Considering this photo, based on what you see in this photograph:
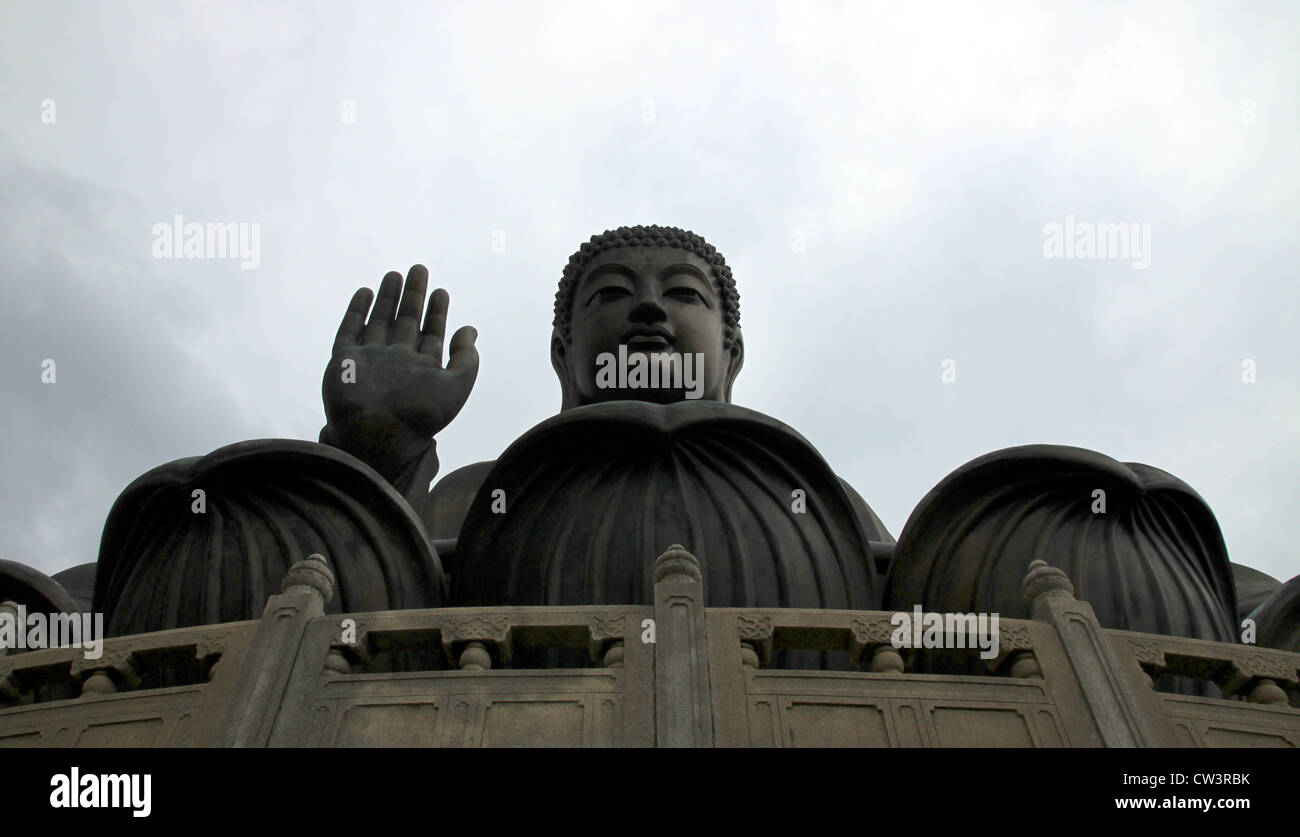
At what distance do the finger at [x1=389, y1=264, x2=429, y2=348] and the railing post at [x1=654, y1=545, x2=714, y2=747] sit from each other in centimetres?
469

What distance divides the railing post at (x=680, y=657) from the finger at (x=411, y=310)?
4.69 metres

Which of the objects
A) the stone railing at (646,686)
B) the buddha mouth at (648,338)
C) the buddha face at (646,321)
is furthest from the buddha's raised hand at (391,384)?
the stone railing at (646,686)

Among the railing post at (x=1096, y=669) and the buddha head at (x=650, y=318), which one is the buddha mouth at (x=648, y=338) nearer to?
the buddha head at (x=650, y=318)

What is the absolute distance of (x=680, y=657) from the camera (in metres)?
4.85

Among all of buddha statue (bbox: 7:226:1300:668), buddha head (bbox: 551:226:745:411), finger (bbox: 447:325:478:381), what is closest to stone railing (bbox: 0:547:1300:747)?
buddha statue (bbox: 7:226:1300:668)

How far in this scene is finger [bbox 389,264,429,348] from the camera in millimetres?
9500

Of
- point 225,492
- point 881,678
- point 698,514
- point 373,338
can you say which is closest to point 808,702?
point 881,678

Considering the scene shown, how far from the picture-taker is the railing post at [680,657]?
454 centimetres

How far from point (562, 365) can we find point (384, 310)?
6.90 feet

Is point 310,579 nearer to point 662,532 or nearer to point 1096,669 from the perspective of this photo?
point 662,532

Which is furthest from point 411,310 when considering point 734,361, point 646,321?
point 734,361

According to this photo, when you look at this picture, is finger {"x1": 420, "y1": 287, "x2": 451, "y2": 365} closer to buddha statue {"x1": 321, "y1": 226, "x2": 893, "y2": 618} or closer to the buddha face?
buddha statue {"x1": 321, "y1": 226, "x2": 893, "y2": 618}
